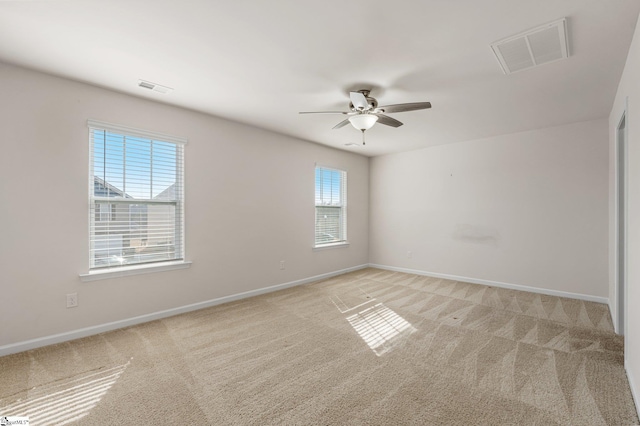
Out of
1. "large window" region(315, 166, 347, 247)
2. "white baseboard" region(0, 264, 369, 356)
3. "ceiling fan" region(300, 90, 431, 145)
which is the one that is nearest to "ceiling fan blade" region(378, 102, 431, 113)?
"ceiling fan" region(300, 90, 431, 145)

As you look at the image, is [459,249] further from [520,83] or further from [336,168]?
[520,83]

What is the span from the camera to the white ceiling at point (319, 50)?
1883 millimetres

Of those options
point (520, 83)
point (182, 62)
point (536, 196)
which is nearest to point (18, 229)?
point (182, 62)

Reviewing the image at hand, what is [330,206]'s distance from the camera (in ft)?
18.9

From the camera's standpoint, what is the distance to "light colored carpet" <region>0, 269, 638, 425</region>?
1.83 m

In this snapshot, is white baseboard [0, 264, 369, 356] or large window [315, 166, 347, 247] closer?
white baseboard [0, 264, 369, 356]

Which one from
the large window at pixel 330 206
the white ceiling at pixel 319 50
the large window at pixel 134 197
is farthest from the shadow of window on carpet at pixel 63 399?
the large window at pixel 330 206

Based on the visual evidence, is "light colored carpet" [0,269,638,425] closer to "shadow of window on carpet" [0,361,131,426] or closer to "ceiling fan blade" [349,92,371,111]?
"shadow of window on carpet" [0,361,131,426]

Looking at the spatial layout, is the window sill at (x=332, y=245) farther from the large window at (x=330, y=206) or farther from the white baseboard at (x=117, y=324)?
the white baseboard at (x=117, y=324)

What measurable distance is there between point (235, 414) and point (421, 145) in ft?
16.9

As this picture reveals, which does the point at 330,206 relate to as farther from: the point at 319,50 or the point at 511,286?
the point at 319,50

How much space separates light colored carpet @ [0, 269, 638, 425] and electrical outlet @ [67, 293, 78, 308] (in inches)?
14.2

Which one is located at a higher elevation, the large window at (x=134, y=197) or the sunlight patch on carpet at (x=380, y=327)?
the large window at (x=134, y=197)

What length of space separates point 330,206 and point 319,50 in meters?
3.64
